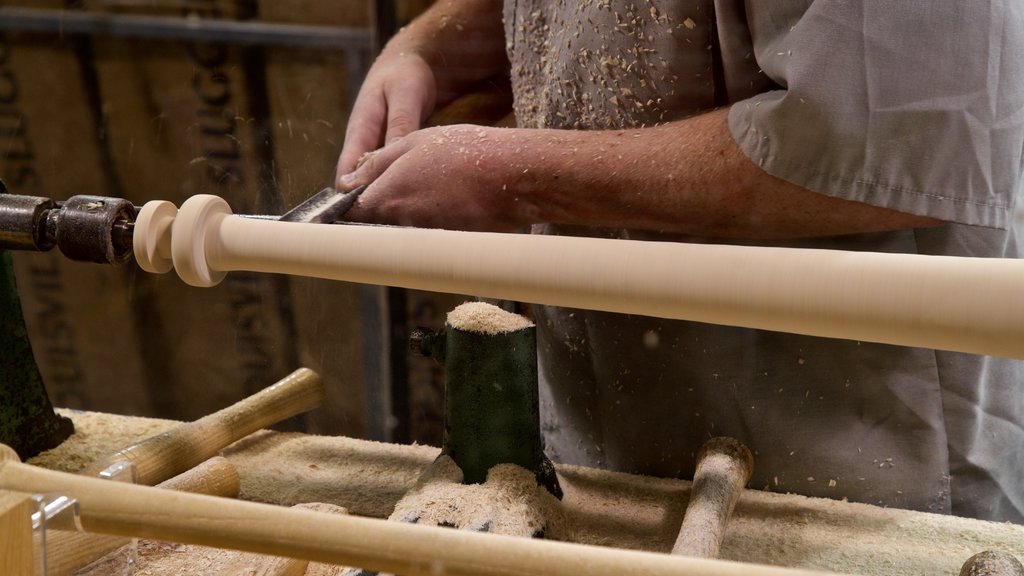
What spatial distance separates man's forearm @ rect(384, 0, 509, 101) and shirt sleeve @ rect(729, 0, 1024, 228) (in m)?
0.42

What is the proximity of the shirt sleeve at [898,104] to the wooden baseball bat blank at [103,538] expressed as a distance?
563 mm

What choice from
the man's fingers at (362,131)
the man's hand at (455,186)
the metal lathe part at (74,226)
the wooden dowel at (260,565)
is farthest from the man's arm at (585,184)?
the wooden dowel at (260,565)

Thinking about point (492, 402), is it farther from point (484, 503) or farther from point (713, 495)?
point (713, 495)

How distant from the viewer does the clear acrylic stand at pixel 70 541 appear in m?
0.52

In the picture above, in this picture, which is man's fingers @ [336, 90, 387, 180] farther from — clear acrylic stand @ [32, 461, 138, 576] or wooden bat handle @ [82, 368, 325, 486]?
clear acrylic stand @ [32, 461, 138, 576]

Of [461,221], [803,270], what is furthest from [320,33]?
[803,270]

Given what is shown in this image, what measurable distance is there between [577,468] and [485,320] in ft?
0.69

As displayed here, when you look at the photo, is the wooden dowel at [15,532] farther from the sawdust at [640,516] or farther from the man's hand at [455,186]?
the man's hand at [455,186]

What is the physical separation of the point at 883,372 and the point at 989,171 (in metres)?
0.24

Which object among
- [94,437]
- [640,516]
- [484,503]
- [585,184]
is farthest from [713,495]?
[94,437]

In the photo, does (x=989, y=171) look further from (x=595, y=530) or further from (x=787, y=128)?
(x=595, y=530)

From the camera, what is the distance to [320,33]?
1.07 meters

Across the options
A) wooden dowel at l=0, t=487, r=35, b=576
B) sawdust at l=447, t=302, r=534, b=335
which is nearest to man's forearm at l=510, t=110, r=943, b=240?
sawdust at l=447, t=302, r=534, b=335

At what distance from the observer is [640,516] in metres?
0.80
